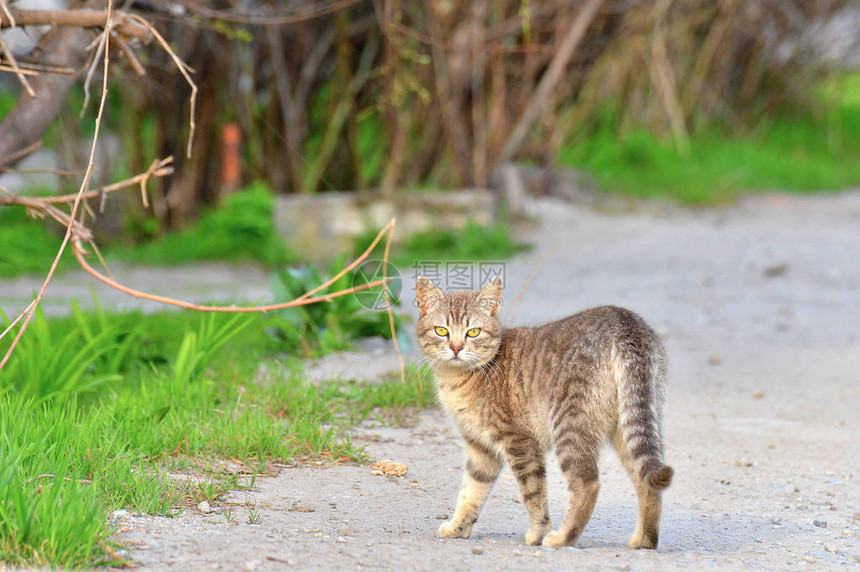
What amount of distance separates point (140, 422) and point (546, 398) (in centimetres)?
164

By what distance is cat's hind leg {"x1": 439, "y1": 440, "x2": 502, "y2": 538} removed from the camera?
3145 mm

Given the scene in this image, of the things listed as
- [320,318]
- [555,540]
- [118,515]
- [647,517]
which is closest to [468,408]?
[555,540]

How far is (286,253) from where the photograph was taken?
8852 millimetres

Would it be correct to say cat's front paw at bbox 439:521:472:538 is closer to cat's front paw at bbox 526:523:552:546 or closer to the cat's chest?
cat's front paw at bbox 526:523:552:546

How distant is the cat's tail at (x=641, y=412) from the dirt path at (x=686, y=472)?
28 centimetres

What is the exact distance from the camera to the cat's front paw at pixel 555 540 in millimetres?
2986

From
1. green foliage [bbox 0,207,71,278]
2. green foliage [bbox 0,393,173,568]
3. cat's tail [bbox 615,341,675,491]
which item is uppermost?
cat's tail [bbox 615,341,675,491]

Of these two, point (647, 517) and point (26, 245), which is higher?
point (647, 517)

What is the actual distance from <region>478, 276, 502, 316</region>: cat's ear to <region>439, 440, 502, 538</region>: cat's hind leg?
513 mm

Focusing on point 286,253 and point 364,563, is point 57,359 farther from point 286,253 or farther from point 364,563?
point 286,253

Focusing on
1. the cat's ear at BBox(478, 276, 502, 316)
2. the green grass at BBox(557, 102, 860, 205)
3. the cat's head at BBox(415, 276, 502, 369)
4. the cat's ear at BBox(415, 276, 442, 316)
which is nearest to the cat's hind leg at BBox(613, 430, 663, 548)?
the cat's head at BBox(415, 276, 502, 369)

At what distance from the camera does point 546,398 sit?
3.23m

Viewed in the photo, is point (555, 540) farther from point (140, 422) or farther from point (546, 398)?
point (140, 422)

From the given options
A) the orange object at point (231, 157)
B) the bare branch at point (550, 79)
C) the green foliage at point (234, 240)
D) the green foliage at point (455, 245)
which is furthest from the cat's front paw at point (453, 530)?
the orange object at point (231, 157)
